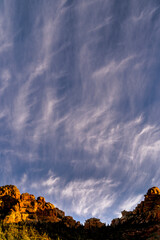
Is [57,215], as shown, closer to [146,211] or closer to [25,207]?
[25,207]

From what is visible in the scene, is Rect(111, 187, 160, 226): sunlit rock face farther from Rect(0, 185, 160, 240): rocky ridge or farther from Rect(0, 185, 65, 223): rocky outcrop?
Rect(0, 185, 65, 223): rocky outcrop

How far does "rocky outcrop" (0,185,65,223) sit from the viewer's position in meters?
61.7

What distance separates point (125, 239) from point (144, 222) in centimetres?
1249

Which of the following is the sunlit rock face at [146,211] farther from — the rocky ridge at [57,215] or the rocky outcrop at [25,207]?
the rocky outcrop at [25,207]

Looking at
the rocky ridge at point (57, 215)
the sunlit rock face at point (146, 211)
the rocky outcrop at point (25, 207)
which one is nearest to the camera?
the sunlit rock face at point (146, 211)

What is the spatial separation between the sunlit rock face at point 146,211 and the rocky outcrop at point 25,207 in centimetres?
2926

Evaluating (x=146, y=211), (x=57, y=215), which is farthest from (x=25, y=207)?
(x=146, y=211)

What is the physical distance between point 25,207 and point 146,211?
52150 millimetres

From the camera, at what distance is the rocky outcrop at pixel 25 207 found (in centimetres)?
6167

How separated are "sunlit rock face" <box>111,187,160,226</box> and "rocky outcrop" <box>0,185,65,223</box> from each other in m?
Answer: 29.3

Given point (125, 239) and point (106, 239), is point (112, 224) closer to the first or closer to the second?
point (106, 239)

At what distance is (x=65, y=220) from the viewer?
7019cm

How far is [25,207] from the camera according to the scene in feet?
224

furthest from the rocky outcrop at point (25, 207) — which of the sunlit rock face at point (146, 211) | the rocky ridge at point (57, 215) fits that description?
the sunlit rock face at point (146, 211)
